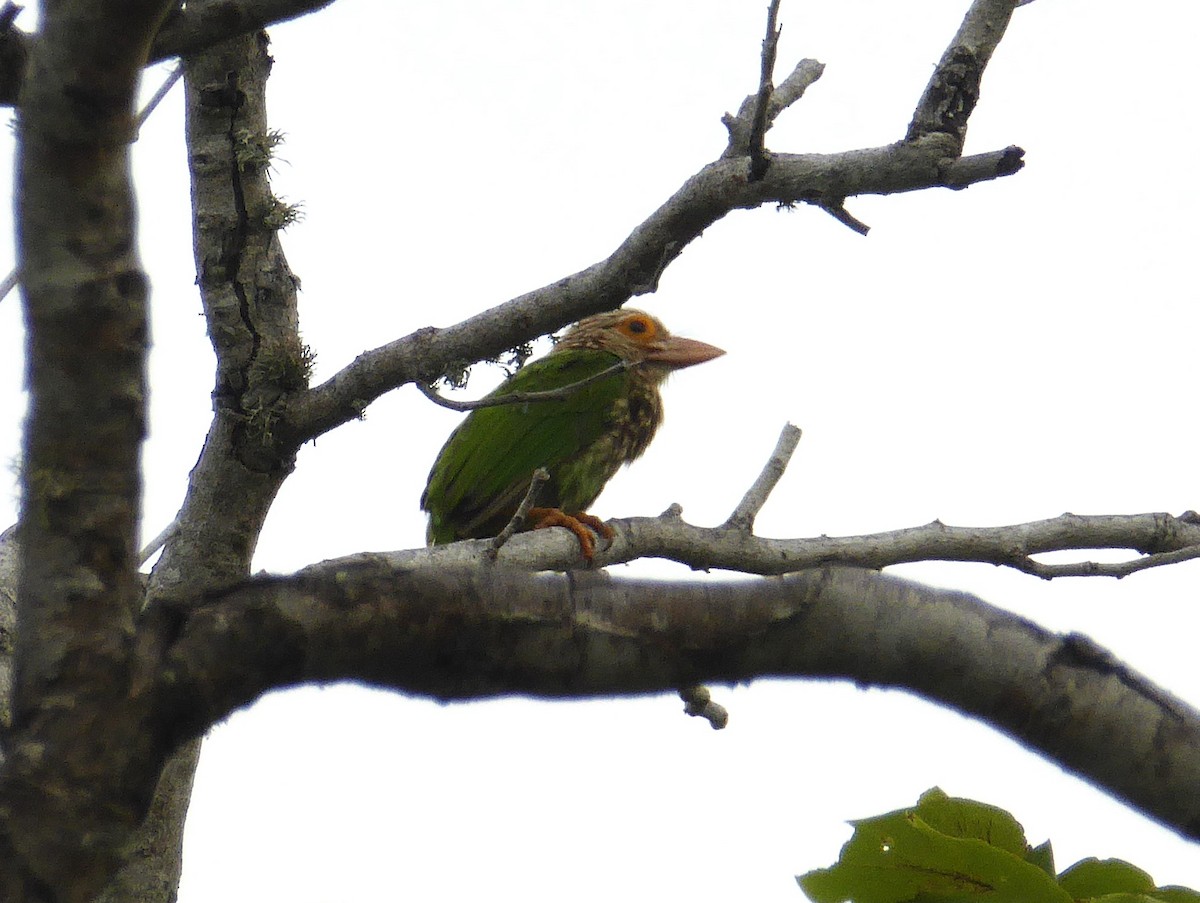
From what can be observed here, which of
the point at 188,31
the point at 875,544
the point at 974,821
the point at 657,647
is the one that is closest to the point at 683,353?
the point at 875,544

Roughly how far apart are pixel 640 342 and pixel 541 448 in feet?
3.93

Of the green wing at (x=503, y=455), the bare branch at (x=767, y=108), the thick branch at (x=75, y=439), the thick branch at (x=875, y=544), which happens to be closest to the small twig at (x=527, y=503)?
the thick branch at (x=875, y=544)

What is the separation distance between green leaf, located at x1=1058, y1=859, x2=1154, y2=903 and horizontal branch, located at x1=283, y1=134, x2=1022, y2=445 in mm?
1871

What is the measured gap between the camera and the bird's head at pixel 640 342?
6.38m

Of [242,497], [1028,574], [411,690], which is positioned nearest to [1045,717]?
[411,690]

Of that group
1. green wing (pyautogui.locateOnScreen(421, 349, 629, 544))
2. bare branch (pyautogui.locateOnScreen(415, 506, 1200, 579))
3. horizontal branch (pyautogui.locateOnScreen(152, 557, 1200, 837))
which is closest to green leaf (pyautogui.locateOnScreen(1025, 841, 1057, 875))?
horizontal branch (pyautogui.locateOnScreen(152, 557, 1200, 837))

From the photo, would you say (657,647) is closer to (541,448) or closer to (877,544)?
(877,544)

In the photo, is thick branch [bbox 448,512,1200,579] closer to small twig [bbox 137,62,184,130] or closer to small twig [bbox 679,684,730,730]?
small twig [bbox 679,684,730,730]

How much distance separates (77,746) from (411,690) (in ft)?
1.14

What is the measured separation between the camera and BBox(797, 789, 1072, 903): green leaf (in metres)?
1.60

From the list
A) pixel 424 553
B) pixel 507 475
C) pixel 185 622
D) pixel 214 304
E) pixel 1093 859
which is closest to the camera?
pixel 185 622

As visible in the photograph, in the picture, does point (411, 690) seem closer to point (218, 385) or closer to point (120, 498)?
point (120, 498)

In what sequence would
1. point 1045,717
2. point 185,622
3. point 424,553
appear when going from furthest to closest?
point 424,553 → point 185,622 → point 1045,717

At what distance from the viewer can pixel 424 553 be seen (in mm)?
3535
